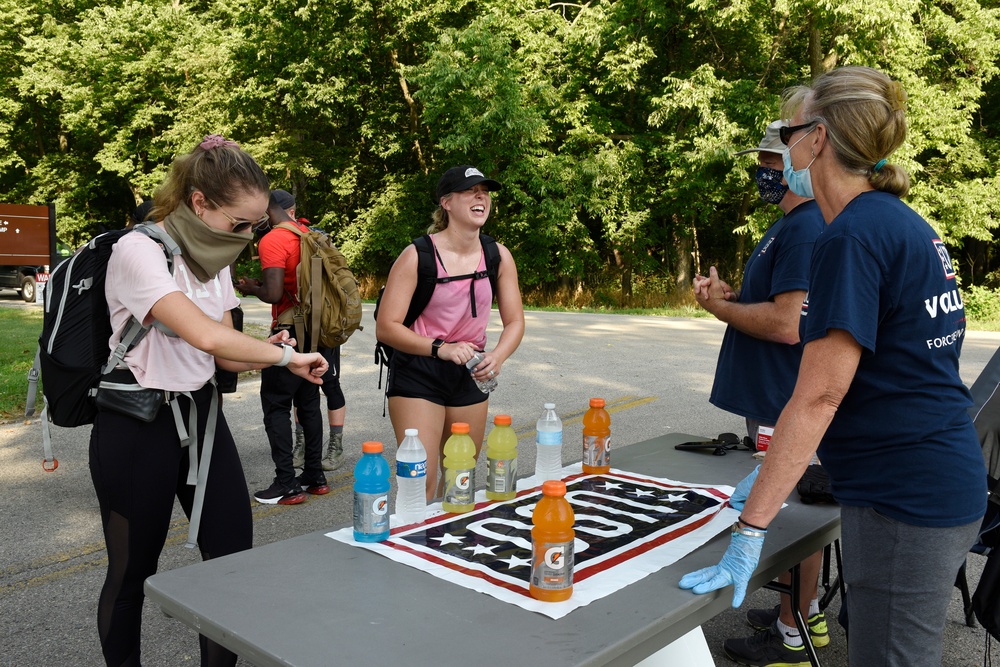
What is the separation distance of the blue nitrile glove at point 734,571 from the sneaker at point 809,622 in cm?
152

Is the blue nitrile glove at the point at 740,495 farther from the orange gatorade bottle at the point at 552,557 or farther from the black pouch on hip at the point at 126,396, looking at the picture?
the black pouch on hip at the point at 126,396

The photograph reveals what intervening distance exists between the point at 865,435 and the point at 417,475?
4.56 feet

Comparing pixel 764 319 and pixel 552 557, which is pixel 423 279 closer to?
pixel 764 319

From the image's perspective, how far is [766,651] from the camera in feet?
11.4

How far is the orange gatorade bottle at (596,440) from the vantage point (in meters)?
3.32

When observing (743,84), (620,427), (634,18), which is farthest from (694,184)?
(620,427)

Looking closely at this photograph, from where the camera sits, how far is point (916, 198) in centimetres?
2123

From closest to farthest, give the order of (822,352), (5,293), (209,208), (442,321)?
(822,352), (209,208), (442,321), (5,293)

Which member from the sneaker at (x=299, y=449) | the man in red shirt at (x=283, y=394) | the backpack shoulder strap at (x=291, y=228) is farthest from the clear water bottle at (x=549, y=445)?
the sneaker at (x=299, y=449)

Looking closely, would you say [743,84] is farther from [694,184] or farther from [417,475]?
[417,475]

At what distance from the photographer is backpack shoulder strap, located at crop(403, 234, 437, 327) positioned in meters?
3.88

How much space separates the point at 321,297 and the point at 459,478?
3.15m

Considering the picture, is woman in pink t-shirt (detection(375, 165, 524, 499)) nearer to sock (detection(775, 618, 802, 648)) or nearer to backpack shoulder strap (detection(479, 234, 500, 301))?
backpack shoulder strap (detection(479, 234, 500, 301))

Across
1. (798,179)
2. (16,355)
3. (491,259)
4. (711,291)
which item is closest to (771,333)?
(711,291)
